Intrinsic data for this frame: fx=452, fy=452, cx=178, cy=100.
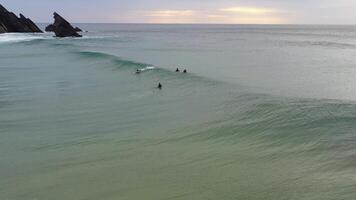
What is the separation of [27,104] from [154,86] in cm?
1013

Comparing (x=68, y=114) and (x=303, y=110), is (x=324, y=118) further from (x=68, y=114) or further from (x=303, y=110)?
(x=68, y=114)

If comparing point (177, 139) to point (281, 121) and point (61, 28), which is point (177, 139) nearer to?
point (281, 121)

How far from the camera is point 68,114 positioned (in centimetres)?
2242

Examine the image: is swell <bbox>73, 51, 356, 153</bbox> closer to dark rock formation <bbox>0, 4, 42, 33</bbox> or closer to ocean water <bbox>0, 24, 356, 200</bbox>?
ocean water <bbox>0, 24, 356, 200</bbox>

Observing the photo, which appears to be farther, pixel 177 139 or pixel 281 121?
pixel 281 121

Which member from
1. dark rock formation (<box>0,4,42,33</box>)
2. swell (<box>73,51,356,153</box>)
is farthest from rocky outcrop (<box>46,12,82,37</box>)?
swell (<box>73,51,356,153</box>)

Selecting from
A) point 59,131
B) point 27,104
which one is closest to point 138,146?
point 59,131

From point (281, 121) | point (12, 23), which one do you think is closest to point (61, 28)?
point (12, 23)

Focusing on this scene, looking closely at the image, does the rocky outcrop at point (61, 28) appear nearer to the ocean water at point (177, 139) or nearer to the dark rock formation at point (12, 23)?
the dark rock formation at point (12, 23)

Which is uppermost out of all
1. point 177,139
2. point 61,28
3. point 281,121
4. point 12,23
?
point 12,23

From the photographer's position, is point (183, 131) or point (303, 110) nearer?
point (183, 131)

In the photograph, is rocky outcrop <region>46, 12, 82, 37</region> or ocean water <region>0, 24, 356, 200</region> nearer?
ocean water <region>0, 24, 356, 200</region>

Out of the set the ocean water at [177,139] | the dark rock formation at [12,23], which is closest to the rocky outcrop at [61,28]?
the dark rock formation at [12,23]

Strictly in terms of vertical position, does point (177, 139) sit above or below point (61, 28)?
below
